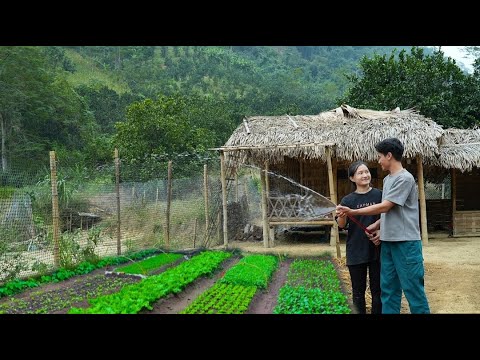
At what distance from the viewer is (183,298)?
21.4ft

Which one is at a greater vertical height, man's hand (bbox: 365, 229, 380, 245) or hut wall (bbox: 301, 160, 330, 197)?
hut wall (bbox: 301, 160, 330, 197)

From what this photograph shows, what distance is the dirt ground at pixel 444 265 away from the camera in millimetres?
6441

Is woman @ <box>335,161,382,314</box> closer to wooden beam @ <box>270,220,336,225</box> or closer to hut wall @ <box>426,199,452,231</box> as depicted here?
wooden beam @ <box>270,220,336,225</box>

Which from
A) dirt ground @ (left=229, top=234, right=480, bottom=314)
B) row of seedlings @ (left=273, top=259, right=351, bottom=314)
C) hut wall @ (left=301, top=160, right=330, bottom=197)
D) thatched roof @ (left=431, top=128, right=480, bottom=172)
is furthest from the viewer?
hut wall @ (left=301, top=160, right=330, bottom=197)

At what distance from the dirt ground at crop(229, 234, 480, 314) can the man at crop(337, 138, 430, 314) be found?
5.53ft

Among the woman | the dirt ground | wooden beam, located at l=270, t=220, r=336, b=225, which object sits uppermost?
the woman

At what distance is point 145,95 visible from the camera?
127ft

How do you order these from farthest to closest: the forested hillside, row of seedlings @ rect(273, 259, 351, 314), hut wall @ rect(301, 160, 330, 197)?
the forested hillside
hut wall @ rect(301, 160, 330, 197)
row of seedlings @ rect(273, 259, 351, 314)

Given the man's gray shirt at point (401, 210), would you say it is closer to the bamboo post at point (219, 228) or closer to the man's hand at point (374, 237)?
the man's hand at point (374, 237)

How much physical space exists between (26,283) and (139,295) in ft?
6.50

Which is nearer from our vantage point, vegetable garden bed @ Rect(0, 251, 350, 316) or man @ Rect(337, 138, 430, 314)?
man @ Rect(337, 138, 430, 314)

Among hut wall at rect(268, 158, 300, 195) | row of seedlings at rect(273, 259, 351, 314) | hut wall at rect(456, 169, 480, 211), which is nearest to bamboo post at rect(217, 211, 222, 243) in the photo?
hut wall at rect(268, 158, 300, 195)

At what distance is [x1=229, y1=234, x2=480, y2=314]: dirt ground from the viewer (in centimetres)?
644

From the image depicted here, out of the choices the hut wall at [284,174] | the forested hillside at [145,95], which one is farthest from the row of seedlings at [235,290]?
the forested hillside at [145,95]
